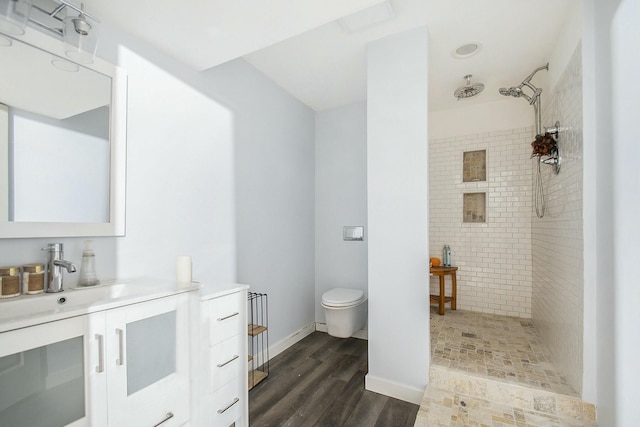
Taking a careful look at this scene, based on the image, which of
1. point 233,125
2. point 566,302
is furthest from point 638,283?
point 233,125

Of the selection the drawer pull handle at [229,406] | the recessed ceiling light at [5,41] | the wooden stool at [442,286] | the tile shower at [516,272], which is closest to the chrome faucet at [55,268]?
the recessed ceiling light at [5,41]

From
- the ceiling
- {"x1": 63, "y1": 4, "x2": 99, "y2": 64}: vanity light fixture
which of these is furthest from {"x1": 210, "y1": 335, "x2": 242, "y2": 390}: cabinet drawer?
the ceiling

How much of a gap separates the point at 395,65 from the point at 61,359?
2.53 metres

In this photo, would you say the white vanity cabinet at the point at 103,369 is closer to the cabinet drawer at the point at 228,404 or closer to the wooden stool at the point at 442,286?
the cabinet drawer at the point at 228,404

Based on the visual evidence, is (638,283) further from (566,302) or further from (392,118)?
(392,118)

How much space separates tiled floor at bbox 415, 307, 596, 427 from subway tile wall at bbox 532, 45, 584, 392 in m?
0.12

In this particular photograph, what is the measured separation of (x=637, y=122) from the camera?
123cm

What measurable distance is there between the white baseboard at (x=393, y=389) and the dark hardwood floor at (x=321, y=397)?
0.04m

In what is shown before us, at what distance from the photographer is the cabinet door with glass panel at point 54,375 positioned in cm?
96

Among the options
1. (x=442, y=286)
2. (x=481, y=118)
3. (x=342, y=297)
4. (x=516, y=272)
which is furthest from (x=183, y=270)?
(x=481, y=118)

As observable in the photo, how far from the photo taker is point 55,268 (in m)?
1.34

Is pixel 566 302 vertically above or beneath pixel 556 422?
above

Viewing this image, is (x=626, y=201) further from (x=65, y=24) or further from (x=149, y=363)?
(x=65, y=24)

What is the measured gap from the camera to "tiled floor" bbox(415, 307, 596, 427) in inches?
67.6
